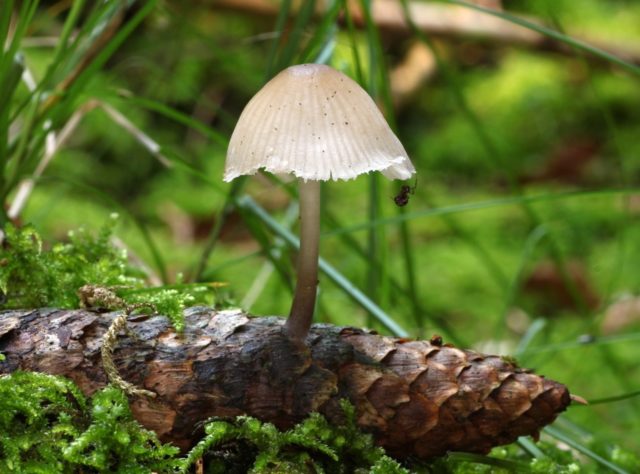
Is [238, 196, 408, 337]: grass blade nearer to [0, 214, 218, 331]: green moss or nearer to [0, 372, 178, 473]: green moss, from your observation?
[0, 214, 218, 331]: green moss

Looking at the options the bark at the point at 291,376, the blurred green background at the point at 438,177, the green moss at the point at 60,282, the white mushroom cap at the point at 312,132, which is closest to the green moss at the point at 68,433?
the bark at the point at 291,376

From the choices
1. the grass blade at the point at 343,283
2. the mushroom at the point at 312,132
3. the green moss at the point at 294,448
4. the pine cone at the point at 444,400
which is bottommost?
the green moss at the point at 294,448

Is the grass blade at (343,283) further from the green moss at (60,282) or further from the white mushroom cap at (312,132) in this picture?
the white mushroom cap at (312,132)

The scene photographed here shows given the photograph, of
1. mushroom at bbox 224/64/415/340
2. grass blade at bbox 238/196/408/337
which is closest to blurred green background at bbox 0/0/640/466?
grass blade at bbox 238/196/408/337

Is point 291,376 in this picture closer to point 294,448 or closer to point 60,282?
point 294,448

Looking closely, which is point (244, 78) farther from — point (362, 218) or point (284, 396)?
point (284, 396)

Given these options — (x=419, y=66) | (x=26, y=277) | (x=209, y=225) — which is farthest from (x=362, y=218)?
(x=26, y=277)
